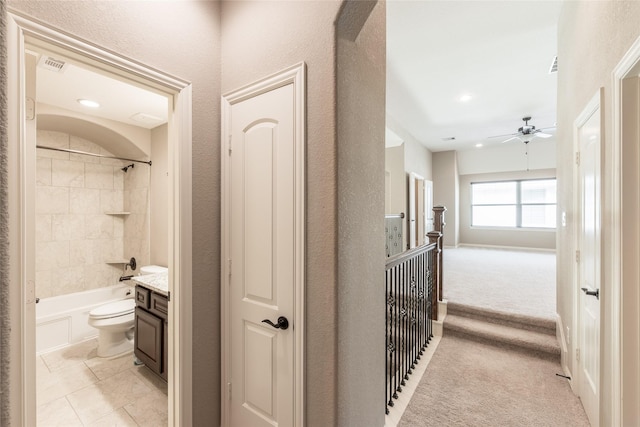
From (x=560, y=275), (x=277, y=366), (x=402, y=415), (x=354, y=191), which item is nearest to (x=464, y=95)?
(x=560, y=275)

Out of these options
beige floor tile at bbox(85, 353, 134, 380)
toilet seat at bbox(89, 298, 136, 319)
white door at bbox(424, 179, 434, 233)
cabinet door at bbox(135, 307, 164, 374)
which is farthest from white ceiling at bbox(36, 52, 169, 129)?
white door at bbox(424, 179, 434, 233)

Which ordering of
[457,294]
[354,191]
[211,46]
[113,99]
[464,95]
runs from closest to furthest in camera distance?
[354,191], [211,46], [113,99], [457,294], [464,95]

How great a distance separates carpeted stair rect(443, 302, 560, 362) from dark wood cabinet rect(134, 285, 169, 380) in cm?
303

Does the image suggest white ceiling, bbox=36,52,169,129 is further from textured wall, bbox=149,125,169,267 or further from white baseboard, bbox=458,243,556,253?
white baseboard, bbox=458,243,556,253

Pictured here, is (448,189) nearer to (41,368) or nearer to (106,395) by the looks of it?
(106,395)

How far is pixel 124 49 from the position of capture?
1.33 metres

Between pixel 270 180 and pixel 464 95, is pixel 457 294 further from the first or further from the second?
pixel 270 180

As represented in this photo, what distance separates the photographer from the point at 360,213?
1.48 metres

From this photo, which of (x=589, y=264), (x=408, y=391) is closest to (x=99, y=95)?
(x=408, y=391)

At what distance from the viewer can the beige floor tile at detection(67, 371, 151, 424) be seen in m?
2.14

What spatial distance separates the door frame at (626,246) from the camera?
1.35m

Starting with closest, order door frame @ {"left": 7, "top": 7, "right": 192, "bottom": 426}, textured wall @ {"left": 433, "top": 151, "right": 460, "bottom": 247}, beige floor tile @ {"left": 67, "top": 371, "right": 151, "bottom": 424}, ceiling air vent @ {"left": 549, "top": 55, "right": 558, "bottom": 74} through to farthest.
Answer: door frame @ {"left": 7, "top": 7, "right": 192, "bottom": 426}
beige floor tile @ {"left": 67, "top": 371, "right": 151, "bottom": 424}
ceiling air vent @ {"left": 549, "top": 55, "right": 558, "bottom": 74}
textured wall @ {"left": 433, "top": 151, "right": 460, "bottom": 247}

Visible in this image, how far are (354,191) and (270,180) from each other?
0.45 m

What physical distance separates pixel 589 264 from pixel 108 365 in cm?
422
